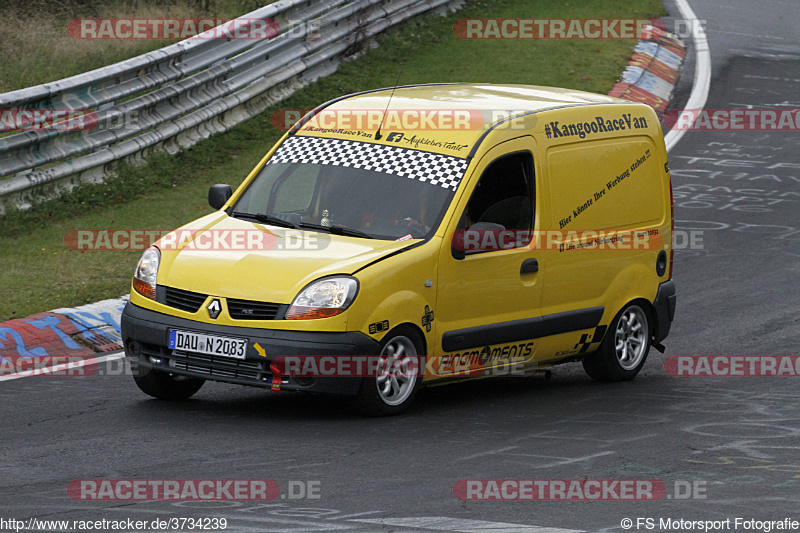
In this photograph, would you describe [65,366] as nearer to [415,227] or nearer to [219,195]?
[219,195]

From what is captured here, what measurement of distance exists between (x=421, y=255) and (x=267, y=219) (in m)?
1.23

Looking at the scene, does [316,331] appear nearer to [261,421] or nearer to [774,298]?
[261,421]

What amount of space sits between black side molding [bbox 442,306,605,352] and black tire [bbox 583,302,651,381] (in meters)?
0.31

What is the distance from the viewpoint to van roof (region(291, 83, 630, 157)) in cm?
849

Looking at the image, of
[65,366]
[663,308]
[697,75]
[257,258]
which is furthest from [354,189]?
[697,75]

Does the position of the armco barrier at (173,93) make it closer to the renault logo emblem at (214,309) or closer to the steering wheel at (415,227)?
the renault logo emblem at (214,309)

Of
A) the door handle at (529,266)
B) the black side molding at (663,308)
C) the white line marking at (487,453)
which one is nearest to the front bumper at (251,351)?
the white line marking at (487,453)

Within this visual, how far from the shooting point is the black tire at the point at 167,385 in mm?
8078

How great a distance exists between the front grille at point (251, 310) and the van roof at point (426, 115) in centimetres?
170

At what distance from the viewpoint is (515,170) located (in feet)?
28.3

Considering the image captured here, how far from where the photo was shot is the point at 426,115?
A: 8680 millimetres

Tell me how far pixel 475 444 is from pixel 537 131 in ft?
8.20

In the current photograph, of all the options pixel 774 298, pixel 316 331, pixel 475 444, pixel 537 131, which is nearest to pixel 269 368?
pixel 316 331

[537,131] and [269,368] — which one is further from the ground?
[537,131]
